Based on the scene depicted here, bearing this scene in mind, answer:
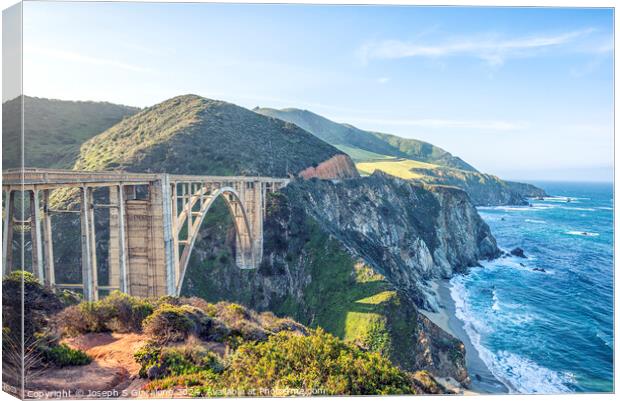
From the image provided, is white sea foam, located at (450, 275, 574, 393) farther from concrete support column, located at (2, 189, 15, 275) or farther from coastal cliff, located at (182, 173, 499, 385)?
concrete support column, located at (2, 189, 15, 275)

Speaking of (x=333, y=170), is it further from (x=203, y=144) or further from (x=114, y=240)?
(x=114, y=240)

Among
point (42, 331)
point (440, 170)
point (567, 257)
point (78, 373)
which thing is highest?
point (440, 170)

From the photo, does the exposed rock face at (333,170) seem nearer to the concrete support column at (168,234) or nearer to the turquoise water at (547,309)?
the turquoise water at (547,309)

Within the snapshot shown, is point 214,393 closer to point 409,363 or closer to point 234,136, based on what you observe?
point 409,363

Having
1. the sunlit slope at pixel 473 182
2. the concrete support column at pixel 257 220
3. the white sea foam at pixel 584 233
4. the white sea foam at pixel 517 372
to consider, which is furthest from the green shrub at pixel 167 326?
the sunlit slope at pixel 473 182

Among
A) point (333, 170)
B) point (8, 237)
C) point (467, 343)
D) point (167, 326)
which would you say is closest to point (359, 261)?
point (467, 343)

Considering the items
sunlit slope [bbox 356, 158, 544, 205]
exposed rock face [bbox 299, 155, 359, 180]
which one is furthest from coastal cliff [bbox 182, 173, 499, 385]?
sunlit slope [bbox 356, 158, 544, 205]

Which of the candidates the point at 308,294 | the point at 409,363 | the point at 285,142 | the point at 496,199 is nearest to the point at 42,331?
the point at 409,363
